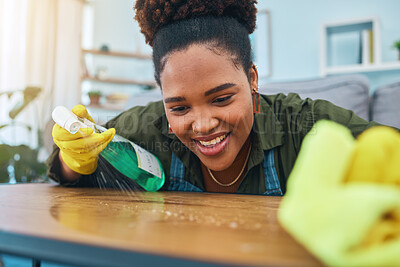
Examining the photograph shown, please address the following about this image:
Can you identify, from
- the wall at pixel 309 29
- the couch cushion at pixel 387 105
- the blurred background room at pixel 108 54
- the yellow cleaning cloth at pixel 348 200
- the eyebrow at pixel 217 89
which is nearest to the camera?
the yellow cleaning cloth at pixel 348 200

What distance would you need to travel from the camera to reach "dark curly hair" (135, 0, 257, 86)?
2.57 feet

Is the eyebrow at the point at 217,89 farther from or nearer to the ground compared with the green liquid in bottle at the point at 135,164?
farther from the ground

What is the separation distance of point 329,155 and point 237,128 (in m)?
0.58

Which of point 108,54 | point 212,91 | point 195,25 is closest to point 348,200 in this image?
point 212,91

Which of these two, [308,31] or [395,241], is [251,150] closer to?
[395,241]

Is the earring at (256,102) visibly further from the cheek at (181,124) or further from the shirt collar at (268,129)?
the cheek at (181,124)

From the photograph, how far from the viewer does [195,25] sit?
786 mm

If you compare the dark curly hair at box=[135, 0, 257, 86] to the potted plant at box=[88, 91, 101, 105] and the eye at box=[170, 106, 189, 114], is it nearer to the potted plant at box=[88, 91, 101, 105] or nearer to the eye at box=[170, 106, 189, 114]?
the eye at box=[170, 106, 189, 114]

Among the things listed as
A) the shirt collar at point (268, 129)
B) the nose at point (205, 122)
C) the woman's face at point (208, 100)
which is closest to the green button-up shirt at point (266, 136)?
the shirt collar at point (268, 129)

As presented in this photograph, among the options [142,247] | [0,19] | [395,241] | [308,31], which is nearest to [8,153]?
[0,19]

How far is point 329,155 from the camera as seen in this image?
0.85 ft

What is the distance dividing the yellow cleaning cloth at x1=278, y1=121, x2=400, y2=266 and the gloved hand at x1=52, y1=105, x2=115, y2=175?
1.82 feet

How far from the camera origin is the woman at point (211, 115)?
→ 0.76 meters

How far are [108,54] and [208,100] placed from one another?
2.87m
